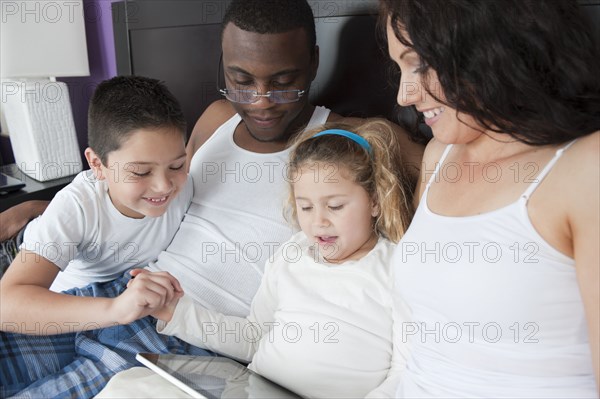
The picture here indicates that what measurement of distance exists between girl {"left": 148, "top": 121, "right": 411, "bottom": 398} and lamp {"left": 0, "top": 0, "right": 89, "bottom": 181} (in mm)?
1402

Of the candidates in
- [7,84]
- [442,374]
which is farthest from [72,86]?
[442,374]

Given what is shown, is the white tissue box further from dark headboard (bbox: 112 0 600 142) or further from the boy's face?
the boy's face

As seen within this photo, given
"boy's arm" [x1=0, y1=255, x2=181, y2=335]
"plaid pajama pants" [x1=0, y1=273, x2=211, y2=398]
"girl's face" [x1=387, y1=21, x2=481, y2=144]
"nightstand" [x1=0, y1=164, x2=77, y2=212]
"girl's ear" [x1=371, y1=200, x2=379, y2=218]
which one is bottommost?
"nightstand" [x1=0, y1=164, x2=77, y2=212]

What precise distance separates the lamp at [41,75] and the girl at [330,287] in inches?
55.2

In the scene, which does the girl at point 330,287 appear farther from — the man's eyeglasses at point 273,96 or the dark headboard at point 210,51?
the dark headboard at point 210,51

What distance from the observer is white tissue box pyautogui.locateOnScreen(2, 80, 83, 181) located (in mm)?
2125

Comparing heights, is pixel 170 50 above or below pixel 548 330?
above

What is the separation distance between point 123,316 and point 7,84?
1.56 m

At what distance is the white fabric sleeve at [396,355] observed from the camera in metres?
0.93

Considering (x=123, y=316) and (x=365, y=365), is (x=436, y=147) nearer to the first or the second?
(x=365, y=365)

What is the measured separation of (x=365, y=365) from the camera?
3.15 ft

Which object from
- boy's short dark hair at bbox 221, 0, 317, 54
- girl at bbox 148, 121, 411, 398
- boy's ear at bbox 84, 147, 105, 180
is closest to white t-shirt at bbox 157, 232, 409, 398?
girl at bbox 148, 121, 411, 398

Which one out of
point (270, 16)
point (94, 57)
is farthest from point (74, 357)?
point (94, 57)

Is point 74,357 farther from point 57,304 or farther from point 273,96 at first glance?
point 273,96
